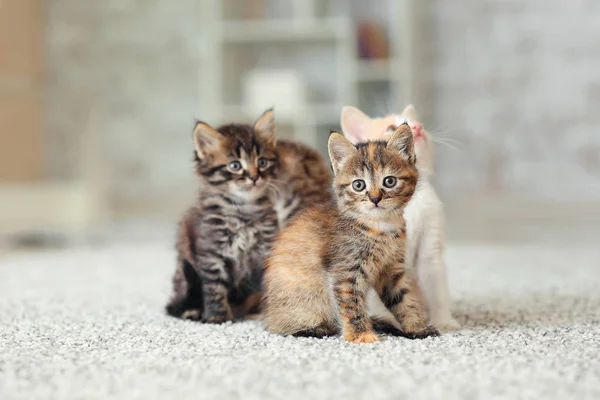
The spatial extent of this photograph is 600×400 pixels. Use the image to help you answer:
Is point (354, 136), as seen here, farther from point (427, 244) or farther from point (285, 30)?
point (285, 30)

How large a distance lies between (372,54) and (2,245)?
253 cm

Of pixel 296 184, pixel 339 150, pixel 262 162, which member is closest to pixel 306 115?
pixel 296 184

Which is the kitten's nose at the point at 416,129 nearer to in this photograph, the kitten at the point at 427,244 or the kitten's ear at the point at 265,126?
the kitten at the point at 427,244

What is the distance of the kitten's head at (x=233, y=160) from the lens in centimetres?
189

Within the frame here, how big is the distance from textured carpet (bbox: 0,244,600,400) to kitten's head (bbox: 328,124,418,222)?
293 mm

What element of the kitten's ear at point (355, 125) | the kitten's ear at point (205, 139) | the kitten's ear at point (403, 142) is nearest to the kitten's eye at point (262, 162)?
the kitten's ear at point (205, 139)

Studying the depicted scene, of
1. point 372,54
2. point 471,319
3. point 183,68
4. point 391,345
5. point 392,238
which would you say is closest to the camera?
point 391,345

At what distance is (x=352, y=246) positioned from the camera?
5.19 ft

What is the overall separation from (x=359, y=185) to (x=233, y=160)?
45cm

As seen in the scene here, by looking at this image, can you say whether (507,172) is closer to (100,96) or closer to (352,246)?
(100,96)

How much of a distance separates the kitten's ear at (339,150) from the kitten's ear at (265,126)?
14.6 inches

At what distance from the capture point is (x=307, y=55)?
4.98 meters

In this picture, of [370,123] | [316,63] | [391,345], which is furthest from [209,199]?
[316,63]

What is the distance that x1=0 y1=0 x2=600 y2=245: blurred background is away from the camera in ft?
15.1
